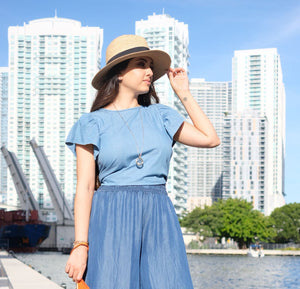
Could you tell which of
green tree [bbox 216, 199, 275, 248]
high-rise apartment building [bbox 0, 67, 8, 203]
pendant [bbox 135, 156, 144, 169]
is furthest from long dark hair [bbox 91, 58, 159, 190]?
high-rise apartment building [bbox 0, 67, 8, 203]

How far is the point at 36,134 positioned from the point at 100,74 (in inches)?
4638

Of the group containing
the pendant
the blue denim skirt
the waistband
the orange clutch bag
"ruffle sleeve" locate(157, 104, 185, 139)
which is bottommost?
the orange clutch bag

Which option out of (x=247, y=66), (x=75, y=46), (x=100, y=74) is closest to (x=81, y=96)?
(x=75, y=46)

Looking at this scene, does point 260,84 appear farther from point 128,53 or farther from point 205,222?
point 128,53

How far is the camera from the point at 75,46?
12469 cm

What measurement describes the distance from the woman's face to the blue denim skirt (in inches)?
17.6

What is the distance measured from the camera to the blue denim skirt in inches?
100

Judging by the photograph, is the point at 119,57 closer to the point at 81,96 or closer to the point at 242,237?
the point at 242,237

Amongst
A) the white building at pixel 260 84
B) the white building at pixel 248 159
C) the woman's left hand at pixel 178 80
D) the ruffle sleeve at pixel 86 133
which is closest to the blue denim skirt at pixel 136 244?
the ruffle sleeve at pixel 86 133

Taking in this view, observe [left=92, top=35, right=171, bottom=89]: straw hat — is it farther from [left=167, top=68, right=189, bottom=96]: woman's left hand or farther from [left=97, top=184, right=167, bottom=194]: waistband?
[left=97, top=184, right=167, bottom=194]: waistband

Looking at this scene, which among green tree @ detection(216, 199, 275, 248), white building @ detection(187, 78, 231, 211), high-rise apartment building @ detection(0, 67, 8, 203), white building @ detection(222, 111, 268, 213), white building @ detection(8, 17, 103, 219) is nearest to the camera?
green tree @ detection(216, 199, 275, 248)

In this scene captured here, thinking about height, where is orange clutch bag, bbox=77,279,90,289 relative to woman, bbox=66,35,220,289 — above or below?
below

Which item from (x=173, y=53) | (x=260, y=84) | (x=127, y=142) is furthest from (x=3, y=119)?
(x=127, y=142)

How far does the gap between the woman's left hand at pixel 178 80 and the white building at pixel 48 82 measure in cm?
11466
